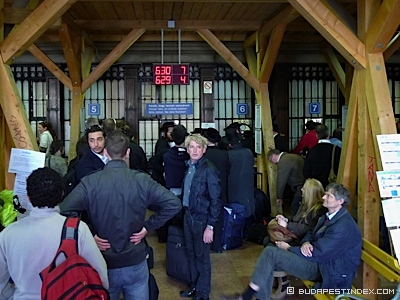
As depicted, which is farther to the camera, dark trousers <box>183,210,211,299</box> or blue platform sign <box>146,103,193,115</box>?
blue platform sign <box>146,103,193,115</box>

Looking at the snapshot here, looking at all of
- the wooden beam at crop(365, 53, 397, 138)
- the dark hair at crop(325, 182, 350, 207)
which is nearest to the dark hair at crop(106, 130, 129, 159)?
the dark hair at crop(325, 182, 350, 207)

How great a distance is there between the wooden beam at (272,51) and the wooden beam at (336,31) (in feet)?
9.62

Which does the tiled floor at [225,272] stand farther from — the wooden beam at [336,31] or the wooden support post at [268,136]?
the wooden beam at [336,31]

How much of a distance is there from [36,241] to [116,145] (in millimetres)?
863

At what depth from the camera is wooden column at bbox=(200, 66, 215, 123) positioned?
33.9ft

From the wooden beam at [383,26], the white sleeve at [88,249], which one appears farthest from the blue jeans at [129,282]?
the wooden beam at [383,26]

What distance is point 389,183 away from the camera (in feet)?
12.1

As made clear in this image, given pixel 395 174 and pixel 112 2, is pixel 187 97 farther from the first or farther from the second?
pixel 395 174

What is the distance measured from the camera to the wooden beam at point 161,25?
786 cm

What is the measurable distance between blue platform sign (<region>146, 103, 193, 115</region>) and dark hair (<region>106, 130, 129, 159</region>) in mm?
6228

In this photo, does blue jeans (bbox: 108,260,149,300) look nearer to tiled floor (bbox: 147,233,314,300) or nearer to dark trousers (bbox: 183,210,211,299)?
dark trousers (bbox: 183,210,211,299)

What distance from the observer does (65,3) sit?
14.8 feet

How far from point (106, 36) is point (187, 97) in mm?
2357

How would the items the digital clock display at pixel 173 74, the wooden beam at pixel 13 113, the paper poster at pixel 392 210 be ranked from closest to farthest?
the paper poster at pixel 392 210 → the wooden beam at pixel 13 113 → the digital clock display at pixel 173 74
